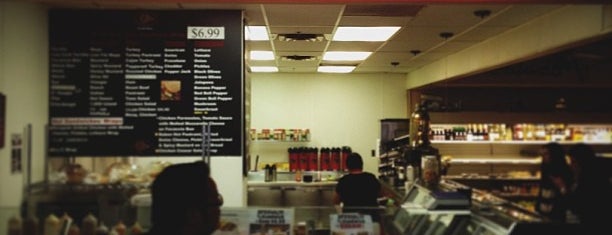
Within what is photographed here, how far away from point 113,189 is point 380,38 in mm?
3896

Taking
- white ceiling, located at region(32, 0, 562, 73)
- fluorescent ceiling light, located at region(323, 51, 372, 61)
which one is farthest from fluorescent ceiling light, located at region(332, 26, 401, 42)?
fluorescent ceiling light, located at region(323, 51, 372, 61)

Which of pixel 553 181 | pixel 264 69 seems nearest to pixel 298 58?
pixel 264 69

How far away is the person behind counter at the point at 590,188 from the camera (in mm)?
3934

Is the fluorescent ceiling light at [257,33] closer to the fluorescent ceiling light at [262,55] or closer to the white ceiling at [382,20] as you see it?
the white ceiling at [382,20]

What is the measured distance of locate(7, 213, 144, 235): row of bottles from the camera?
139 inches

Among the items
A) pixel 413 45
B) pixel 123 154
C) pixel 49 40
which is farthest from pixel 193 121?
pixel 413 45

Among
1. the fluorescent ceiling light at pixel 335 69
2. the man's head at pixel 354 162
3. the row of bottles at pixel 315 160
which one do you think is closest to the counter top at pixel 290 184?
the row of bottles at pixel 315 160

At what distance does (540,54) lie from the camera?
Result: 565 cm

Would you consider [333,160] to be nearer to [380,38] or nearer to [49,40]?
[380,38]

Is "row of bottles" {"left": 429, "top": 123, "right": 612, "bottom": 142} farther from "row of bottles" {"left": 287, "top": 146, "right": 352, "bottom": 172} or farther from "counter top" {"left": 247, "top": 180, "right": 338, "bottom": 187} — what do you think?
"counter top" {"left": 247, "top": 180, "right": 338, "bottom": 187}

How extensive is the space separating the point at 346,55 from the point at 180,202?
20.2 feet

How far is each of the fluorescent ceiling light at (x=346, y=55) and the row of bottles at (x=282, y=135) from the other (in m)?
2.57

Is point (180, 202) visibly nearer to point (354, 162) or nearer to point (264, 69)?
point (354, 162)

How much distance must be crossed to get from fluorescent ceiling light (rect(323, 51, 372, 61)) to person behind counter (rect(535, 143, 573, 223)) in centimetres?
381
